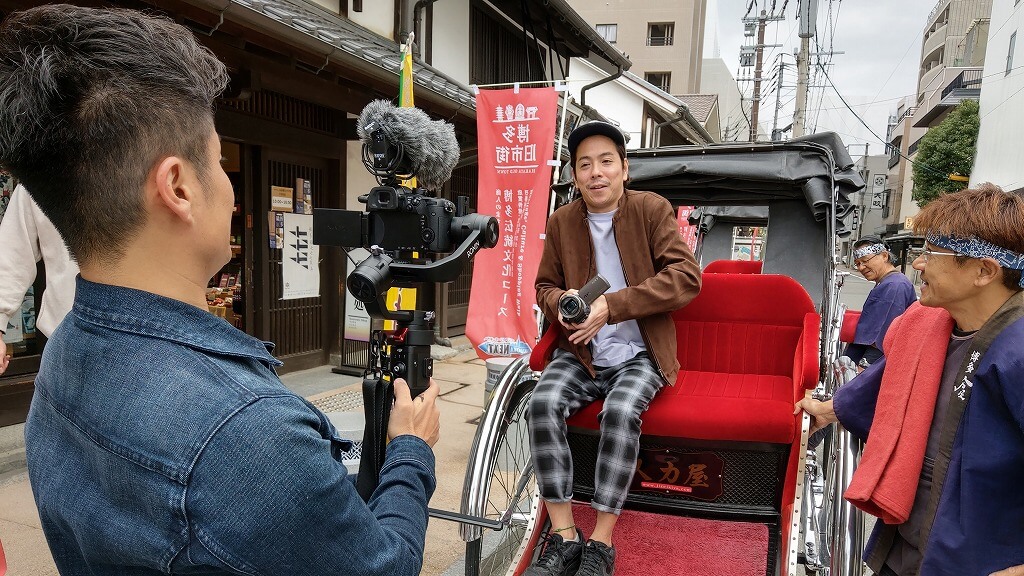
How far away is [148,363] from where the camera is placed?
78 centimetres

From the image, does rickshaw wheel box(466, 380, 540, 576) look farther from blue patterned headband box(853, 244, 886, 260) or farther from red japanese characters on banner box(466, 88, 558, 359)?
blue patterned headband box(853, 244, 886, 260)

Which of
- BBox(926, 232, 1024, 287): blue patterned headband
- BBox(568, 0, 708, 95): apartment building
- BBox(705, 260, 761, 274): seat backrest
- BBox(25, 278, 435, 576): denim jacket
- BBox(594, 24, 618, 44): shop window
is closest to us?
BBox(25, 278, 435, 576): denim jacket

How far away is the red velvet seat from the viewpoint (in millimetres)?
2592

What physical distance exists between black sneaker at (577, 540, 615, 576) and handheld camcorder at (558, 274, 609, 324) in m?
0.90

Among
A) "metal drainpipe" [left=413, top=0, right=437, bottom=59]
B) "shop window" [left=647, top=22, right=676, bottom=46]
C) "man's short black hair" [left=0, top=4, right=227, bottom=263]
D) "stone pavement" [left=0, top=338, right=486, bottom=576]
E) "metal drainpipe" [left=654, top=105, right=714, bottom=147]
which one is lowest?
"stone pavement" [left=0, top=338, right=486, bottom=576]

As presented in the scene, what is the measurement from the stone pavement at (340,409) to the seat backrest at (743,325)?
172cm

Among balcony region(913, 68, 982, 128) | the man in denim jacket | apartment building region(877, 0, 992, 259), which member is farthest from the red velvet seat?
balcony region(913, 68, 982, 128)

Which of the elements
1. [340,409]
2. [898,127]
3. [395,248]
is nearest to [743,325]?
[395,248]

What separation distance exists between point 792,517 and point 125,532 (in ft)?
7.91

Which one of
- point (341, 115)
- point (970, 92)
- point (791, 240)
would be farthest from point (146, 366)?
point (970, 92)

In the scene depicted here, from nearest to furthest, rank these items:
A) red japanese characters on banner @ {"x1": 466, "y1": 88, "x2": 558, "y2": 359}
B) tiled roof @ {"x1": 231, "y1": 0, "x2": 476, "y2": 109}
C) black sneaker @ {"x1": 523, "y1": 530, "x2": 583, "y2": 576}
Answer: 1. black sneaker @ {"x1": 523, "y1": 530, "x2": 583, "y2": 576}
2. tiled roof @ {"x1": 231, "y1": 0, "x2": 476, "y2": 109}
3. red japanese characters on banner @ {"x1": 466, "y1": 88, "x2": 558, "y2": 359}

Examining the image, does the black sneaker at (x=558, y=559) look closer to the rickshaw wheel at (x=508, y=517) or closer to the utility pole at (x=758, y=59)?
the rickshaw wheel at (x=508, y=517)

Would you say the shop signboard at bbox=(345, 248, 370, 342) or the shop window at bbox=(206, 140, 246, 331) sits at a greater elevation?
the shop window at bbox=(206, 140, 246, 331)

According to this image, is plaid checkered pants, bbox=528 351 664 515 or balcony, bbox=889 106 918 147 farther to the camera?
balcony, bbox=889 106 918 147
